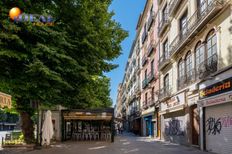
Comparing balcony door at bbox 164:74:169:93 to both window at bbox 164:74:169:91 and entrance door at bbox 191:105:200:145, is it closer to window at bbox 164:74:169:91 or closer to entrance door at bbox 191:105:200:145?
window at bbox 164:74:169:91

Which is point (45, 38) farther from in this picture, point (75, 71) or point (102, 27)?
point (102, 27)

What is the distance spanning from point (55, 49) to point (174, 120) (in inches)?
625

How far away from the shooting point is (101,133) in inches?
1321

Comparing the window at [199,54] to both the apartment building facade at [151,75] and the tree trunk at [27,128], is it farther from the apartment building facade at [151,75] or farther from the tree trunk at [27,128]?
the apartment building facade at [151,75]

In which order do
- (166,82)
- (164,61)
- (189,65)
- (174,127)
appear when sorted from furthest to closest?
(166,82) → (164,61) → (174,127) → (189,65)

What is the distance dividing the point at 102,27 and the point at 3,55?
21.3ft

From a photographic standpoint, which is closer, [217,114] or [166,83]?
[217,114]

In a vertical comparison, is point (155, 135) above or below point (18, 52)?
below

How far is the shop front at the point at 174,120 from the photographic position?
977 inches

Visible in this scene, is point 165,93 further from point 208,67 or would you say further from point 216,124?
point 216,124

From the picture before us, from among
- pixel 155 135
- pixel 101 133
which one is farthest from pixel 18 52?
pixel 155 135

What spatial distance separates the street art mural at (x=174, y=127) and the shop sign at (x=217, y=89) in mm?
6400

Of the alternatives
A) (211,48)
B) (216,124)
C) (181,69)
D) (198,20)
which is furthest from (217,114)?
(181,69)

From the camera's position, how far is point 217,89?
17172mm
